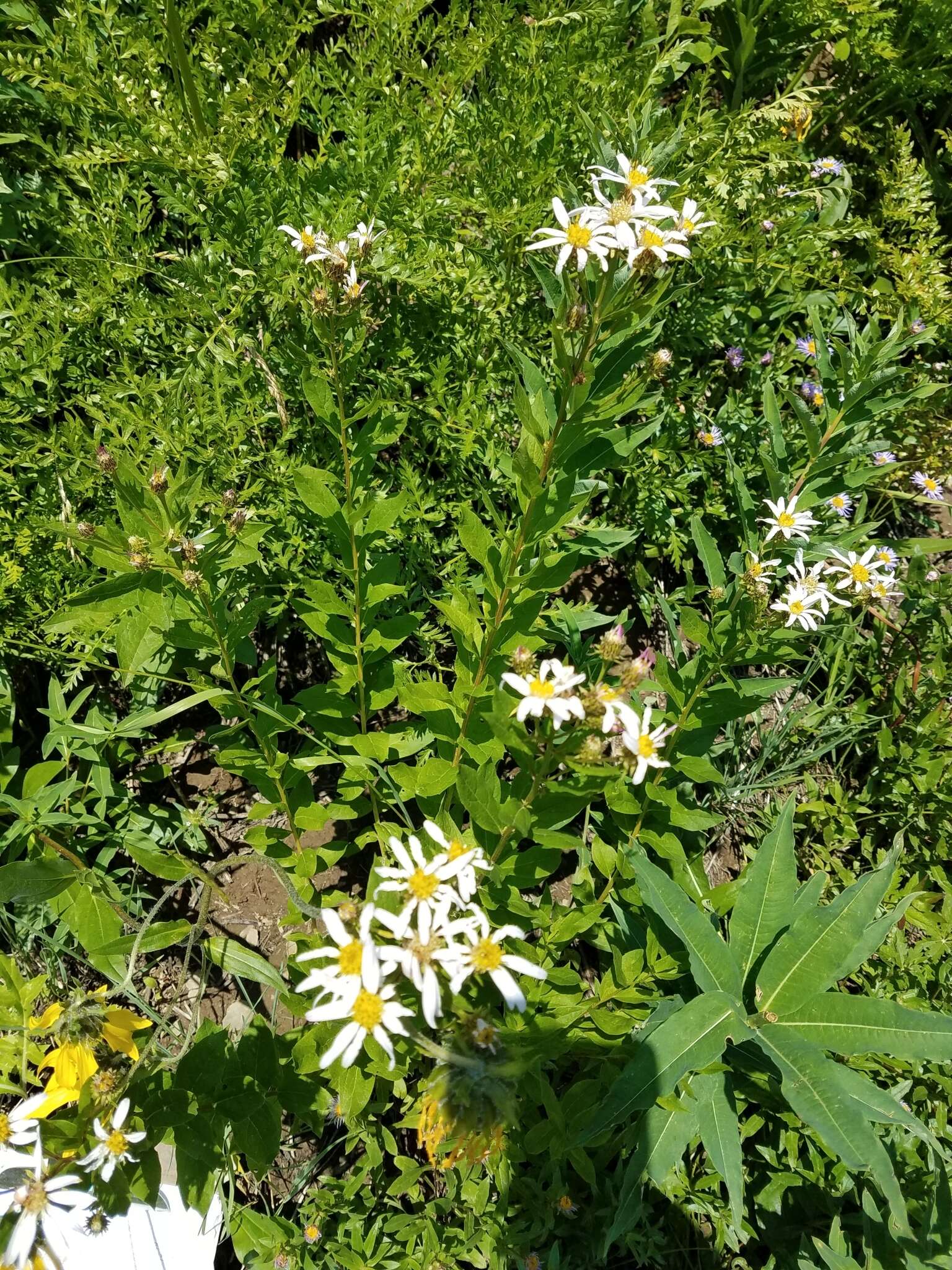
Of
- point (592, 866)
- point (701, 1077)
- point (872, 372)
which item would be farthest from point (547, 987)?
point (872, 372)

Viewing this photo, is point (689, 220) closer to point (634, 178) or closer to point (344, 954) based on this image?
point (634, 178)

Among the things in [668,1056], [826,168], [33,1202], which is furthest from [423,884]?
[826,168]

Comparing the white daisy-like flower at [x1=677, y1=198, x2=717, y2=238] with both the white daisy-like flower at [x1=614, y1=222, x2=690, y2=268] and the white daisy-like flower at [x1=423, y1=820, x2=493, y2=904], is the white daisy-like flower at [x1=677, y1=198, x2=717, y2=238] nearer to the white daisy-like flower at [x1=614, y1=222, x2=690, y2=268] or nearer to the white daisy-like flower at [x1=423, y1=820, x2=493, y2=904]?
the white daisy-like flower at [x1=614, y1=222, x2=690, y2=268]

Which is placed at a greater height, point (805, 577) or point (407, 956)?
point (805, 577)

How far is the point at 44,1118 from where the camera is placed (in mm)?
1577

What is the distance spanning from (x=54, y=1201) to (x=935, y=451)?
4.36 metres

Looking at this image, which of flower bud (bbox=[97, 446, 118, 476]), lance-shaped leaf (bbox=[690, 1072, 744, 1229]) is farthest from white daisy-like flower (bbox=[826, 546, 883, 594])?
flower bud (bbox=[97, 446, 118, 476])

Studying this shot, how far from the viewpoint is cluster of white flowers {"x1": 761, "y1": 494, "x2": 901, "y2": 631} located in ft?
6.90

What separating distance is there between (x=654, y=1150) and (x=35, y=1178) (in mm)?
1360

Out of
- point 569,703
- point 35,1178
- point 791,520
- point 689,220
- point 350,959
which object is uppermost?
point 689,220

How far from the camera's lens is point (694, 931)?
196cm

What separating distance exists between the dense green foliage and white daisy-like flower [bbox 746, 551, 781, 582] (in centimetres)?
3

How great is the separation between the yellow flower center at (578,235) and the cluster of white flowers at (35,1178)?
2.15m

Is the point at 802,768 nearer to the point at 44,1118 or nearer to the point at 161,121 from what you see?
the point at 44,1118
